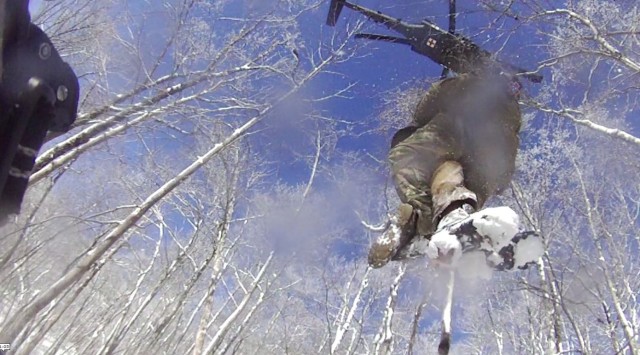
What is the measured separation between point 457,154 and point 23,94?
2.50 metres

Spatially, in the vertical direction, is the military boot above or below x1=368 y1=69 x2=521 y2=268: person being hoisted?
below

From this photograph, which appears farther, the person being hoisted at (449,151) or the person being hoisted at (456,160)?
the person being hoisted at (449,151)

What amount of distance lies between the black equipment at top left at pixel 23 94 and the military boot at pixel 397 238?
2041mm

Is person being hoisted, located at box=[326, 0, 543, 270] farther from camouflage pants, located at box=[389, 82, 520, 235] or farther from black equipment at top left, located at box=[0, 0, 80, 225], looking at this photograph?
black equipment at top left, located at box=[0, 0, 80, 225]

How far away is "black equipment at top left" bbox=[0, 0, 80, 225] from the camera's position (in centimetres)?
97

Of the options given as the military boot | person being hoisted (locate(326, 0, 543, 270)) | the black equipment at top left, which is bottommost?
the military boot

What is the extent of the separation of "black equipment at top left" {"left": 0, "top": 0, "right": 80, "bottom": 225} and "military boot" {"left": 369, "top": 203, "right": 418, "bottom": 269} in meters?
2.04

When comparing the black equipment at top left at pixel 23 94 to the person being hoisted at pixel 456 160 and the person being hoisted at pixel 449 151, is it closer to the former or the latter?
the person being hoisted at pixel 456 160

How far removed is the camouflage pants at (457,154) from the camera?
2846 millimetres

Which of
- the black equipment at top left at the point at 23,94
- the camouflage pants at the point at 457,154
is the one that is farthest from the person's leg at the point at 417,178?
the black equipment at top left at the point at 23,94

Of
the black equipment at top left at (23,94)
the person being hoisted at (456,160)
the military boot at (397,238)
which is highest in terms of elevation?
the black equipment at top left at (23,94)

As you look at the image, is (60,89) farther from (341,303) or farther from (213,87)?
(341,303)

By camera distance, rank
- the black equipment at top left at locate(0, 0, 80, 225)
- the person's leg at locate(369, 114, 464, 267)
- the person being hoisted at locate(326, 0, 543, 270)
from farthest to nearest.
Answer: the person's leg at locate(369, 114, 464, 267) → the person being hoisted at locate(326, 0, 543, 270) → the black equipment at top left at locate(0, 0, 80, 225)

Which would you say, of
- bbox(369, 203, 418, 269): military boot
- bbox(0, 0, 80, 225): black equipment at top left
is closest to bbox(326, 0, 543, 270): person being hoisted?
bbox(369, 203, 418, 269): military boot
